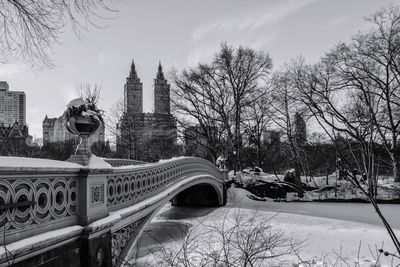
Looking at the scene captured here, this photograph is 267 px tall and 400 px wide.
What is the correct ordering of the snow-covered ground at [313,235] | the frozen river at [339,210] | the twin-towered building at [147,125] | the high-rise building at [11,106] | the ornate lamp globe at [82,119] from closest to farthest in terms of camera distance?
the ornate lamp globe at [82,119], the snow-covered ground at [313,235], the frozen river at [339,210], the twin-towered building at [147,125], the high-rise building at [11,106]

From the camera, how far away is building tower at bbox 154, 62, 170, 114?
30.5 m

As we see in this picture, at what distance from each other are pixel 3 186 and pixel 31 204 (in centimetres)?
37

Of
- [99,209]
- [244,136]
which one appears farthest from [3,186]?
[244,136]

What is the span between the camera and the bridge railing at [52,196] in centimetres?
318

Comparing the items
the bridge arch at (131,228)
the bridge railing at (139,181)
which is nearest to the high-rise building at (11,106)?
the bridge railing at (139,181)

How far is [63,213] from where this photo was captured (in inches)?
161

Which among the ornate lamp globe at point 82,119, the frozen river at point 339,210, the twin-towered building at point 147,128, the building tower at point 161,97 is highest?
the building tower at point 161,97

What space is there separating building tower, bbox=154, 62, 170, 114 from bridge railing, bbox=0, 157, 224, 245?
24106 mm

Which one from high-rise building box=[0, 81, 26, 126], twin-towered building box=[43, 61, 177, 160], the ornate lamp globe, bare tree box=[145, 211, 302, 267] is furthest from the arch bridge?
high-rise building box=[0, 81, 26, 126]

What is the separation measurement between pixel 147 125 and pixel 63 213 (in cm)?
2847

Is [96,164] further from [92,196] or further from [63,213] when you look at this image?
[63,213]

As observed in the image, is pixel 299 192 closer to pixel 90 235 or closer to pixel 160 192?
pixel 160 192

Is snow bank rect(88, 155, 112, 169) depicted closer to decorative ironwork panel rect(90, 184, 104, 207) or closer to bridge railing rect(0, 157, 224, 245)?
bridge railing rect(0, 157, 224, 245)

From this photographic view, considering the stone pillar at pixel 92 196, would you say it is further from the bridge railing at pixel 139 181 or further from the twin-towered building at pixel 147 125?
the twin-towered building at pixel 147 125
